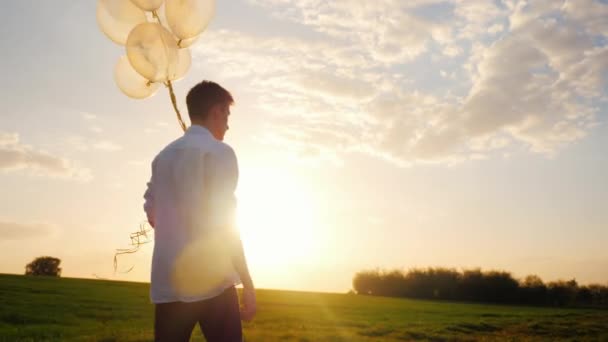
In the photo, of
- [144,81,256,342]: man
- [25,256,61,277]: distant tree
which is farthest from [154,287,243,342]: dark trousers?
[25,256,61,277]: distant tree

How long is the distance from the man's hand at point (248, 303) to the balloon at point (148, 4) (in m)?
2.97

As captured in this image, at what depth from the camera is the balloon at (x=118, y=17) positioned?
5293 millimetres

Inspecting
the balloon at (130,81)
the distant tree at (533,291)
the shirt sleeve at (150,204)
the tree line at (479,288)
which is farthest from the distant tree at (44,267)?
the shirt sleeve at (150,204)

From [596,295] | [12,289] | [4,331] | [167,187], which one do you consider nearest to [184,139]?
[167,187]

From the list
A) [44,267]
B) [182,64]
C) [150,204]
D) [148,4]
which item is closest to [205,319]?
[150,204]

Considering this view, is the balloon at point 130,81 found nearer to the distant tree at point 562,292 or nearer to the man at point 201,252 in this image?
the man at point 201,252

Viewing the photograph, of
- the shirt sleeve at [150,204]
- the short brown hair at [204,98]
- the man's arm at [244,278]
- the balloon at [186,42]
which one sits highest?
the balloon at [186,42]

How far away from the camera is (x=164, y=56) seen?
5.14 m

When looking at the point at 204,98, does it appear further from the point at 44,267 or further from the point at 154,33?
the point at 44,267

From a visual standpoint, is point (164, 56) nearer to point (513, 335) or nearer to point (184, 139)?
point (184, 139)

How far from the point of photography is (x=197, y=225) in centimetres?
360

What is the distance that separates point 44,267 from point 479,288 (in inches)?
1961

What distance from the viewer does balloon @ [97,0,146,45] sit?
5.29 metres

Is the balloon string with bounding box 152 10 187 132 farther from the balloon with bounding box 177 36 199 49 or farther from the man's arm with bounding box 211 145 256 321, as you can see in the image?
the man's arm with bounding box 211 145 256 321
